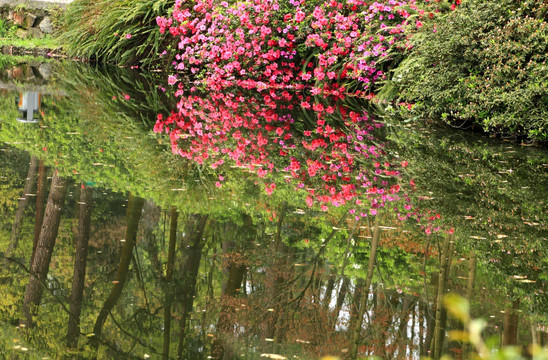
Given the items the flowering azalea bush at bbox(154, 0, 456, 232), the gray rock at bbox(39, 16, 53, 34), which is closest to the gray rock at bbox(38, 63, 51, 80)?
the flowering azalea bush at bbox(154, 0, 456, 232)

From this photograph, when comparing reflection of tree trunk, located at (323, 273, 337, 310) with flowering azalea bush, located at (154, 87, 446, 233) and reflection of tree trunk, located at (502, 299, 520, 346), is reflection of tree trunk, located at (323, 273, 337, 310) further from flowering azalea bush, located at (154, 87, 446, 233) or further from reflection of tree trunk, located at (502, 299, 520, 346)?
flowering azalea bush, located at (154, 87, 446, 233)

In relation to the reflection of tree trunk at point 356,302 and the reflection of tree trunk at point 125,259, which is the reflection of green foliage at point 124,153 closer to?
the reflection of tree trunk at point 125,259

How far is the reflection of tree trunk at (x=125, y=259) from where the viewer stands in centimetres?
397

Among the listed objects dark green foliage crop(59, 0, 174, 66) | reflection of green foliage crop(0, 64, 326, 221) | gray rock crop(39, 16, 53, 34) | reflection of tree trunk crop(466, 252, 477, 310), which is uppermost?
gray rock crop(39, 16, 53, 34)

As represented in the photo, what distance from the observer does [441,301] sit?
4566 millimetres

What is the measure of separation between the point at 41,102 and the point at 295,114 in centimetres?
431

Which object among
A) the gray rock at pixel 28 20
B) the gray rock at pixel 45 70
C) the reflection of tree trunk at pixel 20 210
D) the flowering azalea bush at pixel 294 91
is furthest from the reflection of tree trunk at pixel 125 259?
the gray rock at pixel 28 20

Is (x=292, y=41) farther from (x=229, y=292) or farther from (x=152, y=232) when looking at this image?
(x=229, y=292)

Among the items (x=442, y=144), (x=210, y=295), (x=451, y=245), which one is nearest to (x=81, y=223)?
(x=210, y=295)

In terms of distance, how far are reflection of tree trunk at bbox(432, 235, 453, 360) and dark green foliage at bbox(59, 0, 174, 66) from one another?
46.9ft

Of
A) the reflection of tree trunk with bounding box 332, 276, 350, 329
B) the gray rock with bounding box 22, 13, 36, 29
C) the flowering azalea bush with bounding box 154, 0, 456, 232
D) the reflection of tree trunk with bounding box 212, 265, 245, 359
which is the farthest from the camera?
the gray rock with bounding box 22, 13, 36, 29

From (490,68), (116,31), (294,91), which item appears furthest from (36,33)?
(490,68)

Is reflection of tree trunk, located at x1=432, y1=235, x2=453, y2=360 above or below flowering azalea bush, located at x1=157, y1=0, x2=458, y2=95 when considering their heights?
below

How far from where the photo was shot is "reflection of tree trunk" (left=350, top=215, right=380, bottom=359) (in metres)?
3.91
